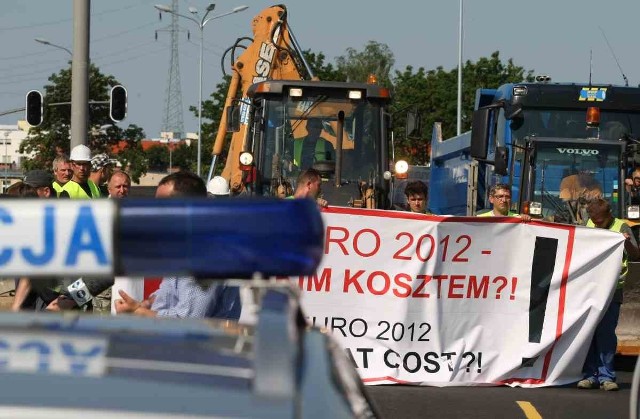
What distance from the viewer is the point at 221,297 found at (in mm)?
6215

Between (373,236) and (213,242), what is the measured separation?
937 cm

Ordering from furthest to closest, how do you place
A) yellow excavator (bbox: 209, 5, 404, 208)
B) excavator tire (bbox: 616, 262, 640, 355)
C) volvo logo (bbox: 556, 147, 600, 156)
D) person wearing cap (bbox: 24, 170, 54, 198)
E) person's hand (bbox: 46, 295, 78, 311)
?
volvo logo (bbox: 556, 147, 600, 156)
yellow excavator (bbox: 209, 5, 404, 208)
excavator tire (bbox: 616, 262, 640, 355)
person wearing cap (bbox: 24, 170, 54, 198)
person's hand (bbox: 46, 295, 78, 311)

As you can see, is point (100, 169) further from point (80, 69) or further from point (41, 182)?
point (80, 69)

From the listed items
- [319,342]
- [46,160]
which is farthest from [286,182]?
[46,160]

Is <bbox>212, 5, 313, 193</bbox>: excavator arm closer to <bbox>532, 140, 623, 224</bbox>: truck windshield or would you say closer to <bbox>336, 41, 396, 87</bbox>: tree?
<bbox>532, 140, 623, 224</bbox>: truck windshield

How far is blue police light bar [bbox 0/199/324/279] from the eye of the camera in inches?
93.9

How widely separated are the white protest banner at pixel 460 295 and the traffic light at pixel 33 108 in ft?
33.9

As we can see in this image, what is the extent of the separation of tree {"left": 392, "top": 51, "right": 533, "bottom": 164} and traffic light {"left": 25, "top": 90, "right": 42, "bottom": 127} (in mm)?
49044

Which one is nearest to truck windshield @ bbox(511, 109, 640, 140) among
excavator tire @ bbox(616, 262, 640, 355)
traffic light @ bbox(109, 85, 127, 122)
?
traffic light @ bbox(109, 85, 127, 122)

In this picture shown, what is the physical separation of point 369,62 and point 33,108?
89.4 metres

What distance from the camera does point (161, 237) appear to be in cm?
238

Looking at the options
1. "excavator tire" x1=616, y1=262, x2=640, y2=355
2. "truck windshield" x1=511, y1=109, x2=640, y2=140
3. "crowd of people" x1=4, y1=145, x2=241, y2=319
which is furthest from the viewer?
"truck windshield" x1=511, y1=109, x2=640, y2=140

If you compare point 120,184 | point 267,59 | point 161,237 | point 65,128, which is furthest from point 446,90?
point 161,237

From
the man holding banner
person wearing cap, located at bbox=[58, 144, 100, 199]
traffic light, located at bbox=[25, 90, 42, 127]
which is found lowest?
the man holding banner
